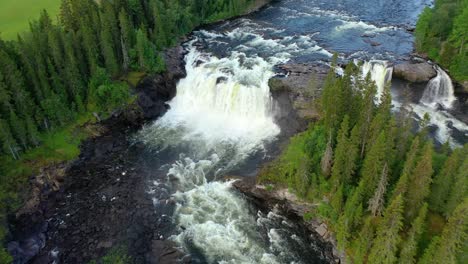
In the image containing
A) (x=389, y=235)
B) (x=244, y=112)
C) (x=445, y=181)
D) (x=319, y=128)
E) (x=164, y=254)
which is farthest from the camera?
(x=244, y=112)

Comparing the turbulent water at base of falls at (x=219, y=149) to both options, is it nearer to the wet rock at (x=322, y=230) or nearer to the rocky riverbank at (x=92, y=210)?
the wet rock at (x=322, y=230)

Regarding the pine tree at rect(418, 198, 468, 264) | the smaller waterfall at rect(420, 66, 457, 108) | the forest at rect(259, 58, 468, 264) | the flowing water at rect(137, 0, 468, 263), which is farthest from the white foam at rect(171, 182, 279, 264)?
the smaller waterfall at rect(420, 66, 457, 108)

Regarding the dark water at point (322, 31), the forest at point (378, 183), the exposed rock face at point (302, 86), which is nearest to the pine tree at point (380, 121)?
the forest at point (378, 183)

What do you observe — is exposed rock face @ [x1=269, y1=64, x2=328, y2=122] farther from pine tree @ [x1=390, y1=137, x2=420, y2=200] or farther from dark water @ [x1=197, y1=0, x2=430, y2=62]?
pine tree @ [x1=390, y1=137, x2=420, y2=200]

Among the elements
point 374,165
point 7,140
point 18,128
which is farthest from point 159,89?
point 374,165

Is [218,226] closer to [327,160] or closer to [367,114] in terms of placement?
[327,160]
